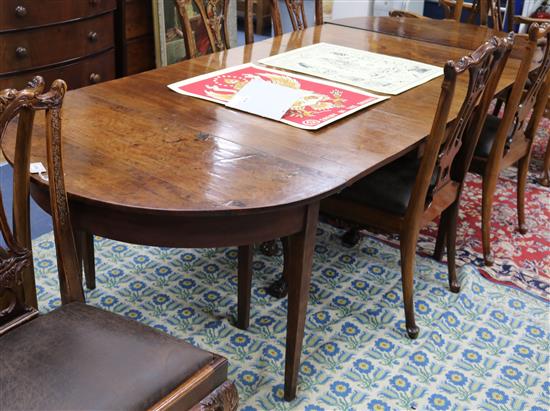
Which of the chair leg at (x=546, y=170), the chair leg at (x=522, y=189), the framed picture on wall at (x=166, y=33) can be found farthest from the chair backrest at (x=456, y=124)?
the framed picture on wall at (x=166, y=33)

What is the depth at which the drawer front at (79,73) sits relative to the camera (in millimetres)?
2850

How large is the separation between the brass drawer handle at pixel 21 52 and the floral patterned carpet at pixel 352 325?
0.87m

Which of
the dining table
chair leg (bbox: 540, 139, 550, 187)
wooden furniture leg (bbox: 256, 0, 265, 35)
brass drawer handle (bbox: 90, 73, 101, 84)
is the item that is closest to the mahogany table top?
the dining table

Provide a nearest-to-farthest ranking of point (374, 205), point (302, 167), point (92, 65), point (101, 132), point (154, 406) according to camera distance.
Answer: point (154, 406) → point (302, 167) → point (101, 132) → point (374, 205) → point (92, 65)

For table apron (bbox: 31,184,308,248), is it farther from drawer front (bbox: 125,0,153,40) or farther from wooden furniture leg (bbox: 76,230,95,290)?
drawer front (bbox: 125,0,153,40)

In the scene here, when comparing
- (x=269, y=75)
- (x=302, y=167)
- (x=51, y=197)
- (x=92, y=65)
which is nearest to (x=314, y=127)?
(x=302, y=167)

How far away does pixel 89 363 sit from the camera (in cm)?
117

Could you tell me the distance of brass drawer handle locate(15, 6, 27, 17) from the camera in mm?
2699

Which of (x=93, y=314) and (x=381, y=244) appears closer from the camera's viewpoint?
(x=93, y=314)

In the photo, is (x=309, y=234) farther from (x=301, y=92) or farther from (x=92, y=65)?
(x=92, y=65)

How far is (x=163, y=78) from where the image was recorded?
6.77 ft

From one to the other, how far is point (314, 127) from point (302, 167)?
0.85 ft

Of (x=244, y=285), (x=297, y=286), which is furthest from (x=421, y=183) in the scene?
(x=244, y=285)

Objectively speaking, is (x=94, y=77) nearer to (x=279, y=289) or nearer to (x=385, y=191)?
(x=279, y=289)
